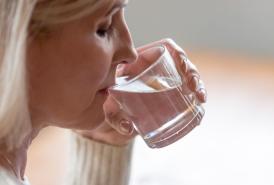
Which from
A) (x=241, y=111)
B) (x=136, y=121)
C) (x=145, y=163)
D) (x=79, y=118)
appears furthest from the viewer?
(x=241, y=111)

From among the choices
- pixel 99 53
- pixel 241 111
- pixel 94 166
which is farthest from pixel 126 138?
pixel 241 111

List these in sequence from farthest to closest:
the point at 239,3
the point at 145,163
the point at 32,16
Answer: the point at 239,3 < the point at 145,163 < the point at 32,16

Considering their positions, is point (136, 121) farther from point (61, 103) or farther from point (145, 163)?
point (145, 163)

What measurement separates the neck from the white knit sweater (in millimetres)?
247

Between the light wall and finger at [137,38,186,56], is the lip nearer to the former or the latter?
finger at [137,38,186,56]

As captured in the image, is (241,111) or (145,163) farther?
(241,111)

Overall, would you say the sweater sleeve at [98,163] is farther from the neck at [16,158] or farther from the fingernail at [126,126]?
the neck at [16,158]

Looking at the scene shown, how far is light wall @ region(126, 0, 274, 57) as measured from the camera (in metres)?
1.81

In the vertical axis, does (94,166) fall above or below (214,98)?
above

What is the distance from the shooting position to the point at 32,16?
612mm

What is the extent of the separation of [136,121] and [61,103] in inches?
6.0

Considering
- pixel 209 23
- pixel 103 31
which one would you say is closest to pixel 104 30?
pixel 103 31

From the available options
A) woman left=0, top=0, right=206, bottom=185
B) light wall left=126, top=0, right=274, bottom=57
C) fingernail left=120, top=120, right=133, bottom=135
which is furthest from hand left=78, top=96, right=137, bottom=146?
light wall left=126, top=0, right=274, bottom=57

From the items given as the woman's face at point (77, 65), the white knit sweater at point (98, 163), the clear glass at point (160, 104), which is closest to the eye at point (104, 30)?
the woman's face at point (77, 65)
